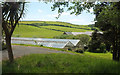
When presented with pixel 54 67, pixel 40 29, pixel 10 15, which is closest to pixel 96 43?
pixel 40 29

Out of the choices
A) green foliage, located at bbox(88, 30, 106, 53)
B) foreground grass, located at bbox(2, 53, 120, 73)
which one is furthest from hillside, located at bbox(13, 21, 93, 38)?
foreground grass, located at bbox(2, 53, 120, 73)

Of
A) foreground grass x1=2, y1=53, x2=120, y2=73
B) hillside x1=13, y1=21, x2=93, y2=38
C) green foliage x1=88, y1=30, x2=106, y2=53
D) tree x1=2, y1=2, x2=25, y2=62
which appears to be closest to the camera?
foreground grass x1=2, y1=53, x2=120, y2=73

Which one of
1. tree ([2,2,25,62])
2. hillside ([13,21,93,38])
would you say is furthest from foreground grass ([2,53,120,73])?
hillside ([13,21,93,38])

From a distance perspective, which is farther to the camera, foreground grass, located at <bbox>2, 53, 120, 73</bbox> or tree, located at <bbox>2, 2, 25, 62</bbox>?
tree, located at <bbox>2, 2, 25, 62</bbox>

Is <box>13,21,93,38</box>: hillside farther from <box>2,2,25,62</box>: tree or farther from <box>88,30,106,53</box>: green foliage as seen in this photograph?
<box>2,2,25,62</box>: tree

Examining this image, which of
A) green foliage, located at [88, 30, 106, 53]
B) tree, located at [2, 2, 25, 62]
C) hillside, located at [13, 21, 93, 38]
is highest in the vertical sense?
tree, located at [2, 2, 25, 62]

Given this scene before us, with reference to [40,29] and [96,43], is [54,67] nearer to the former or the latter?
[96,43]

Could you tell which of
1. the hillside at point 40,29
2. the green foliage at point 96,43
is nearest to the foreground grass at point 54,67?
the hillside at point 40,29

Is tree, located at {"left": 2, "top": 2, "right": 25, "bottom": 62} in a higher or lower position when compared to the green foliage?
higher

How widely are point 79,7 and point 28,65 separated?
331cm

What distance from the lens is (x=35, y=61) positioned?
3.75 metres

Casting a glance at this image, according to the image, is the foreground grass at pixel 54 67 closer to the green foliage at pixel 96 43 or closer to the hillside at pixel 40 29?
the hillside at pixel 40 29

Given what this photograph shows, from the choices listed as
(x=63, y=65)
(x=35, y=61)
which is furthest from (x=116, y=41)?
(x=35, y=61)

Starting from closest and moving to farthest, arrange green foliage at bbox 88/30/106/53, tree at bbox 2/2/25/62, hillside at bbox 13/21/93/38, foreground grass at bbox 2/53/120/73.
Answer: foreground grass at bbox 2/53/120/73 → tree at bbox 2/2/25/62 → hillside at bbox 13/21/93/38 → green foliage at bbox 88/30/106/53
